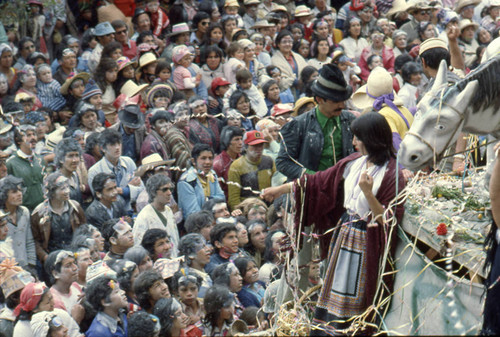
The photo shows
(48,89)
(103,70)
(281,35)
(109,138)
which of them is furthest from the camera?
(281,35)

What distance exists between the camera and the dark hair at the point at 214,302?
305 inches

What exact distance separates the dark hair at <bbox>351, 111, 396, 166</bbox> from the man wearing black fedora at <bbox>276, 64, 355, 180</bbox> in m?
1.23

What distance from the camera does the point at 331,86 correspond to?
24.5ft

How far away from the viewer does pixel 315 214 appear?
673cm

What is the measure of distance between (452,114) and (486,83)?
258mm

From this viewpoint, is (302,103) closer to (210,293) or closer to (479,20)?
(210,293)

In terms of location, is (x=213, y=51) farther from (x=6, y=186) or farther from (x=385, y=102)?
(x=385, y=102)

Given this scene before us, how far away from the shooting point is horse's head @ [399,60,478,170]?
18.1ft

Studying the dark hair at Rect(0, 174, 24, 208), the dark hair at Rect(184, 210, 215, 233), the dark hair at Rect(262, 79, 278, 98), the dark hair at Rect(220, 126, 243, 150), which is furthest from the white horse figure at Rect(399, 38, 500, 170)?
the dark hair at Rect(262, 79, 278, 98)

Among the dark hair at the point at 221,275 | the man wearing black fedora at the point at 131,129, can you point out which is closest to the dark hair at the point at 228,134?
the man wearing black fedora at the point at 131,129

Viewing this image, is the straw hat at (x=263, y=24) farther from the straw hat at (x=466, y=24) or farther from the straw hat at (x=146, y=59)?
the straw hat at (x=466, y=24)

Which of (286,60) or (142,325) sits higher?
(142,325)

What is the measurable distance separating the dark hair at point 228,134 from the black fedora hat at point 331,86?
422cm

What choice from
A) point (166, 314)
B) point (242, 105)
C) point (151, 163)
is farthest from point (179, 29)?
point (166, 314)
